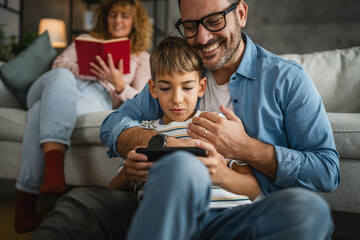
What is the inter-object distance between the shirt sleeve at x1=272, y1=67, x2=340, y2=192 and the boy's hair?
34cm

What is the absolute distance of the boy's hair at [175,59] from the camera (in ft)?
3.17

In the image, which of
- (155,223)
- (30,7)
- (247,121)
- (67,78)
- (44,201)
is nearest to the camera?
(155,223)

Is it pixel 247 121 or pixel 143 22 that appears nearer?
pixel 247 121

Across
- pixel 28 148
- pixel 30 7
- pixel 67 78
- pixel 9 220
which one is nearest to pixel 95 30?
pixel 67 78

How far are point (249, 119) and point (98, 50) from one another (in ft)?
3.47

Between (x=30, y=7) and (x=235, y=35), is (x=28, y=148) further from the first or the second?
(x=30, y=7)

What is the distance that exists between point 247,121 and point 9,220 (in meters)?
1.24

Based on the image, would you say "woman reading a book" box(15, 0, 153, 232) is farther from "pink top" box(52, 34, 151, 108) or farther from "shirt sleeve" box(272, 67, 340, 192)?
"shirt sleeve" box(272, 67, 340, 192)

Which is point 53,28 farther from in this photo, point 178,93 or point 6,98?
point 178,93

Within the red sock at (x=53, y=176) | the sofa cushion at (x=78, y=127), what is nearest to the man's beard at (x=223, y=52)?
the sofa cushion at (x=78, y=127)

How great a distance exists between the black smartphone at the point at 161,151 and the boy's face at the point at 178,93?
298mm

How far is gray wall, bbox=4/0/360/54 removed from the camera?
3.34 metres

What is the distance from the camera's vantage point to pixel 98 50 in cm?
168

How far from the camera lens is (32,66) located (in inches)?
80.3
